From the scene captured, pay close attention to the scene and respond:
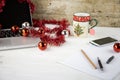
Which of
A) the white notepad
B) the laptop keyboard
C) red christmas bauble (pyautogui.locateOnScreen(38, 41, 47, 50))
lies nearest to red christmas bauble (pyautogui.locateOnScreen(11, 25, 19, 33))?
the laptop keyboard

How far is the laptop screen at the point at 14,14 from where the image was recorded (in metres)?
1.13

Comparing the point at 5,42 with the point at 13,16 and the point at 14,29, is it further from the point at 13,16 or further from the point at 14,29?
the point at 13,16

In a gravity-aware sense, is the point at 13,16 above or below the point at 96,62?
above

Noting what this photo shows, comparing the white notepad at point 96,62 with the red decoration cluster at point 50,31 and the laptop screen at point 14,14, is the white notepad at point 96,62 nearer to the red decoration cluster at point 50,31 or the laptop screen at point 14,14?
the red decoration cluster at point 50,31

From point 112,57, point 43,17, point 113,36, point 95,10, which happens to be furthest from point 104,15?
point 112,57

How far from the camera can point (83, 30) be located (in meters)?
1.02

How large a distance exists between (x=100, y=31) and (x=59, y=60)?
43 centimetres

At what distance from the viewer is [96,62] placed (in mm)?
781

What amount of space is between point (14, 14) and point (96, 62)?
0.58m

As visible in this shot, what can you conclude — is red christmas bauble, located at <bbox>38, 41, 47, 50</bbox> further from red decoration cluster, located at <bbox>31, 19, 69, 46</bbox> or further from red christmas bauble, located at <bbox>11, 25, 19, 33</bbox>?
red christmas bauble, located at <bbox>11, 25, 19, 33</bbox>

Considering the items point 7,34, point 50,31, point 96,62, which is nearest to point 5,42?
point 7,34

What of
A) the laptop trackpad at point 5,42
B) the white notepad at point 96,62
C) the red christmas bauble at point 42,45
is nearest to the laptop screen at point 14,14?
the laptop trackpad at point 5,42

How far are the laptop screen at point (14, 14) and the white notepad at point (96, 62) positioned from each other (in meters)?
0.42

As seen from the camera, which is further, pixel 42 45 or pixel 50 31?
pixel 50 31
